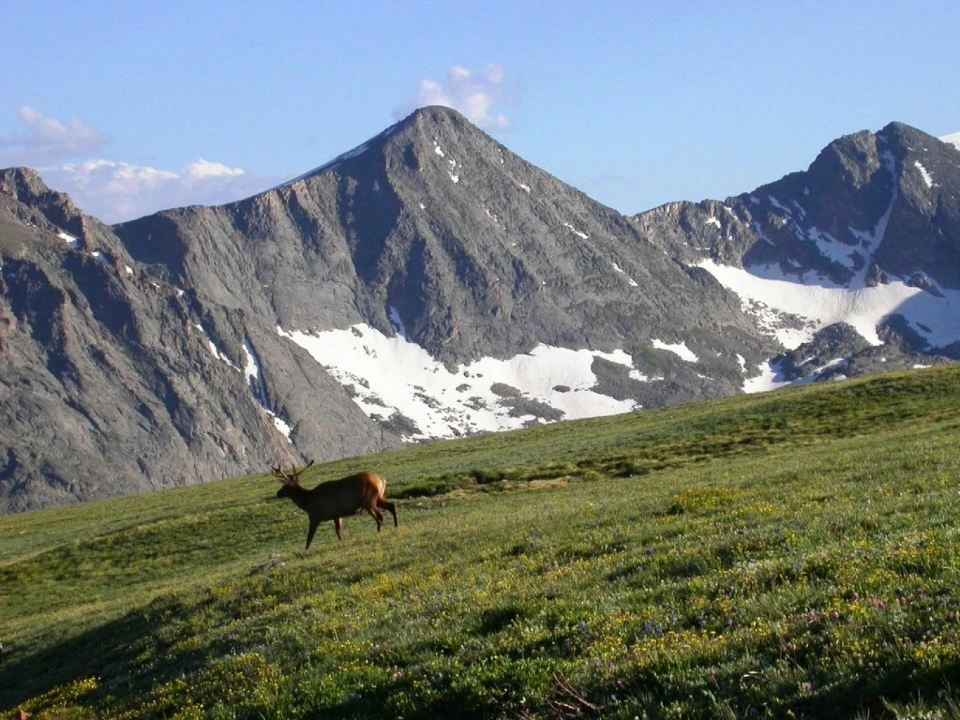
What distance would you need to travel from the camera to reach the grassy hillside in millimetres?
10078

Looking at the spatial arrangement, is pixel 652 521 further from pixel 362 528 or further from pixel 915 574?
pixel 362 528

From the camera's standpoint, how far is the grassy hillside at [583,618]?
33.1ft

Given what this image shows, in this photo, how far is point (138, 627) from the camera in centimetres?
2334

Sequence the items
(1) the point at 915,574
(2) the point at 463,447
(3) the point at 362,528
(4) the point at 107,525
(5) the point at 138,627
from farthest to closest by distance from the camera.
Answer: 1. (2) the point at 463,447
2. (4) the point at 107,525
3. (3) the point at 362,528
4. (5) the point at 138,627
5. (1) the point at 915,574

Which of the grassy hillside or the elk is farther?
the elk

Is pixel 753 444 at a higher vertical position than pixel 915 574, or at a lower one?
lower

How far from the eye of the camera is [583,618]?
44.5ft

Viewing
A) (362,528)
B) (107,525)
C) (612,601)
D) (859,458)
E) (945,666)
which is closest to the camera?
(945,666)

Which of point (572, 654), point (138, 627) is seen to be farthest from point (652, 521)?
point (138, 627)

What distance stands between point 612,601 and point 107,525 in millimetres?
58085

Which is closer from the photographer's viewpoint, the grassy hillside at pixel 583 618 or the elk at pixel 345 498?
the grassy hillside at pixel 583 618

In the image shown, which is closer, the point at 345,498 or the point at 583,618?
the point at 583,618

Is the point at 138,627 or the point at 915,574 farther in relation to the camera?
the point at 138,627

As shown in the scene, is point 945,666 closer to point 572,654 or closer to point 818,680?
point 818,680
